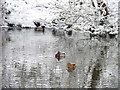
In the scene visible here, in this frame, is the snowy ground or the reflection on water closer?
the reflection on water

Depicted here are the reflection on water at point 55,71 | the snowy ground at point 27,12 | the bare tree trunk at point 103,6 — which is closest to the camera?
the reflection on water at point 55,71

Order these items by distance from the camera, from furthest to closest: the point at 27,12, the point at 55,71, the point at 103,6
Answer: the point at 27,12, the point at 103,6, the point at 55,71

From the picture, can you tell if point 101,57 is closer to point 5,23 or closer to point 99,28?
point 99,28

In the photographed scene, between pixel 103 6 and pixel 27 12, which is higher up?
pixel 27 12

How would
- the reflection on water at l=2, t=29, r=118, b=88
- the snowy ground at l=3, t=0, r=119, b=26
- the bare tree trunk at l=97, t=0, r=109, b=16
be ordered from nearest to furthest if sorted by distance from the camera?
the reflection on water at l=2, t=29, r=118, b=88, the bare tree trunk at l=97, t=0, r=109, b=16, the snowy ground at l=3, t=0, r=119, b=26

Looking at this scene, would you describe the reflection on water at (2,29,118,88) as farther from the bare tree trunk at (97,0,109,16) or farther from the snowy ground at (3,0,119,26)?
the snowy ground at (3,0,119,26)

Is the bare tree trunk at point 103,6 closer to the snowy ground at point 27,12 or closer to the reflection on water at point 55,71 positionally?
the reflection on water at point 55,71

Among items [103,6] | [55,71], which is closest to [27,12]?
[103,6]

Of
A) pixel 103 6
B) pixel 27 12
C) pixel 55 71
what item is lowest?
pixel 55 71

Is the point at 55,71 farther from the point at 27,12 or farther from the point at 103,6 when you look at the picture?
the point at 27,12

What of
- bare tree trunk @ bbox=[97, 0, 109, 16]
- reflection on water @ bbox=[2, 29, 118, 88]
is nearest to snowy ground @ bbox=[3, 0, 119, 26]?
bare tree trunk @ bbox=[97, 0, 109, 16]

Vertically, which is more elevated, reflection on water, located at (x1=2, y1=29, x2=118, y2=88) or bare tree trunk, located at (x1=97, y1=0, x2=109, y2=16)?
bare tree trunk, located at (x1=97, y1=0, x2=109, y2=16)

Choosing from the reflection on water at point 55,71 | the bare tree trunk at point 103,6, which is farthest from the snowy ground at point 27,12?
the reflection on water at point 55,71

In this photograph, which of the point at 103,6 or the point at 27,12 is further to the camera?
Answer: the point at 27,12
